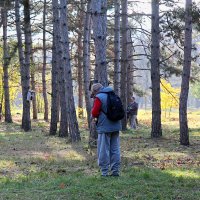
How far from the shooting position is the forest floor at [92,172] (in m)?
7.28

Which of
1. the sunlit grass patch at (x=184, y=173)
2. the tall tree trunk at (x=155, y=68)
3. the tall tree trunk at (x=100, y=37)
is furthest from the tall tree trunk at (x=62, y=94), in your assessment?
the sunlit grass patch at (x=184, y=173)

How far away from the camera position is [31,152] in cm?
1399

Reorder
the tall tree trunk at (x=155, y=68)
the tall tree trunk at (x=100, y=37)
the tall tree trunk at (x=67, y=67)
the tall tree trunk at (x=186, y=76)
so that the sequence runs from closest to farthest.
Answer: the tall tree trunk at (x=100, y=37)
the tall tree trunk at (x=186, y=76)
the tall tree trunk at (x=67, y=67)
the tall tree trunk at (x=155, y=68)

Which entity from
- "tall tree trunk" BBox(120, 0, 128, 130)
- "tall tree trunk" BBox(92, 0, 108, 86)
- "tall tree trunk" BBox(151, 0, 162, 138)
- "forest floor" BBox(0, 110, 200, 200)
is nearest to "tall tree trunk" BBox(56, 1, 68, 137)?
"forest floor" BBox(0, 110, 200, 200)

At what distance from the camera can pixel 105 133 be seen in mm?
8531

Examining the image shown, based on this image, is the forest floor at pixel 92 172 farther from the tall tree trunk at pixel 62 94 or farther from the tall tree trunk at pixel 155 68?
the tall tree trunk at pixel 62 94

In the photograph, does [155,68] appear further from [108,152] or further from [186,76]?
[108,152]

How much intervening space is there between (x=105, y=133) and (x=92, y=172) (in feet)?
5.17

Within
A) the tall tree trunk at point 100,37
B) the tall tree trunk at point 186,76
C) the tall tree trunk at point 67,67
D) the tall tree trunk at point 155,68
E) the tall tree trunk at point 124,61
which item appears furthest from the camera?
the tall tree trunk at point 124,61

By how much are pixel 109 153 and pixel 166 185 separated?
4.65 ft

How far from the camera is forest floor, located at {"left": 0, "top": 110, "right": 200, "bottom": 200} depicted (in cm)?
728

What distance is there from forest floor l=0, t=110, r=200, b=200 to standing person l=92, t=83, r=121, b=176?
1.03 feet

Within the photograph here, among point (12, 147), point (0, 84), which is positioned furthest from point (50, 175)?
point (0, 84)

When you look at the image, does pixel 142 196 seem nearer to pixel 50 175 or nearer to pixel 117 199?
pixel 117 199
